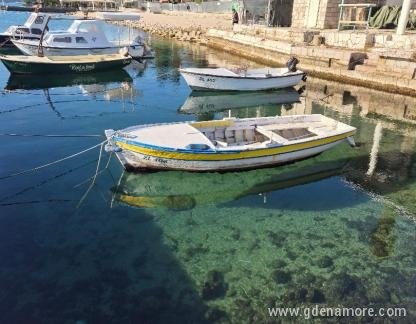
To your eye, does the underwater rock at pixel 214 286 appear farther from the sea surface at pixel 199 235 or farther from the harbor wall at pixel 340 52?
the harbor wall at pixel 340 52

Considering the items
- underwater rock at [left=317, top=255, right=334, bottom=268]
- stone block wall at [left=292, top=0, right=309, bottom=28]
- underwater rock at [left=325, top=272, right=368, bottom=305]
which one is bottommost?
underwater rock at [left=325, top=272, right=368, bottom=305]

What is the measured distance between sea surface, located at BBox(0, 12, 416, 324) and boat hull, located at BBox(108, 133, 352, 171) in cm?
32

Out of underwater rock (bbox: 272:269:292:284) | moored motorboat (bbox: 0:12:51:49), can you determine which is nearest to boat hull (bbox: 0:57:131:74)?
moored motorboat (bbox: 0:12:51:49)

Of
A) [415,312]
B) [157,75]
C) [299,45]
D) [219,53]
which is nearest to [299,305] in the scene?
[415,312]

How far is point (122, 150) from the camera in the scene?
9961mm

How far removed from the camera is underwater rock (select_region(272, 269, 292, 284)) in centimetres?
675

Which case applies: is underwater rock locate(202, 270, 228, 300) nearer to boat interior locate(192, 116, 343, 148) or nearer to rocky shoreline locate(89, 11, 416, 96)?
boat interior locate(192, 116, 343, 148)

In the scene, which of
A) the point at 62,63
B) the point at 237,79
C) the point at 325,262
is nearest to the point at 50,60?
the point at 62,63

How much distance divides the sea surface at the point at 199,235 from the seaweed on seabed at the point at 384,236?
0.12ft

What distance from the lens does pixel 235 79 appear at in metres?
18.8

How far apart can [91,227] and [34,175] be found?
3.33 meters

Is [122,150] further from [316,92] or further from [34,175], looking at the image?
[316,92]

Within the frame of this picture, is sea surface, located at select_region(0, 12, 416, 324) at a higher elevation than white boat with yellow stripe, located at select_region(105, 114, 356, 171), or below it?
below

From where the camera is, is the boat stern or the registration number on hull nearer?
the boat stern
